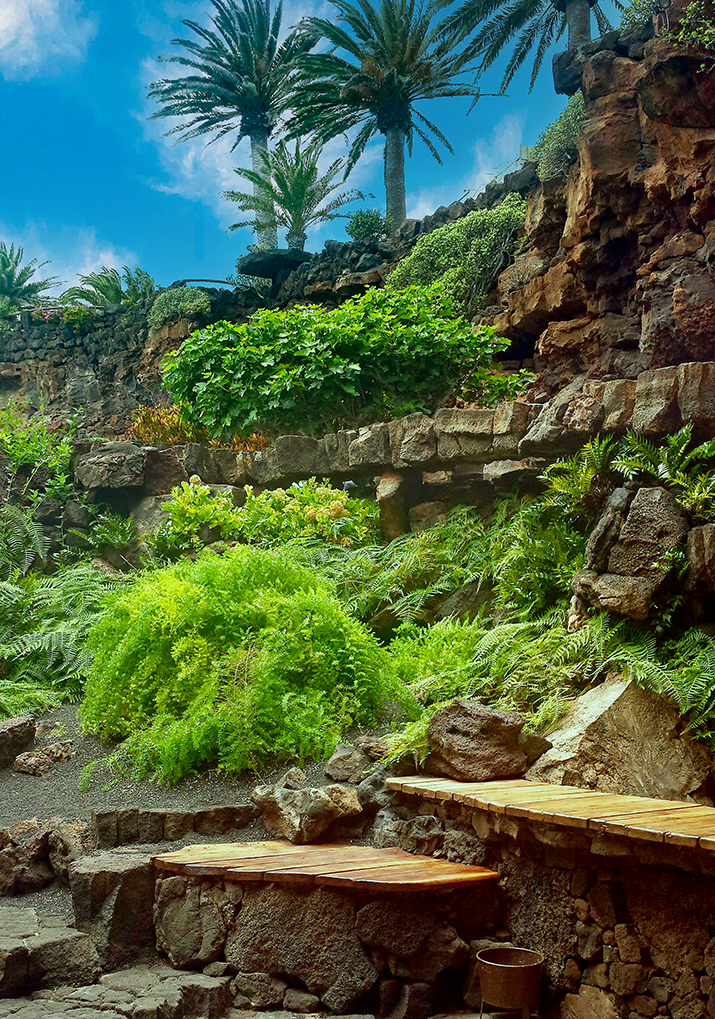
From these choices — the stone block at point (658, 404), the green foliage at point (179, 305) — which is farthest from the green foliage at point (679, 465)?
the green foliage at point (179, 305)

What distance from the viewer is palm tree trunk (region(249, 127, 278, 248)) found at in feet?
73.0

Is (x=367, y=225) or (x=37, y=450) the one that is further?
(x=367, y=225)

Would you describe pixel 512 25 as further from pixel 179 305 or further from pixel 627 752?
pixel 627 752

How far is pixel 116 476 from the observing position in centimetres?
958

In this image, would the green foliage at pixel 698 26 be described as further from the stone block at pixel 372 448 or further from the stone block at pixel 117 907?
the stone block at pixel 117 907

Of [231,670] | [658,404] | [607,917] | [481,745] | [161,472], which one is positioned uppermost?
[161,472]

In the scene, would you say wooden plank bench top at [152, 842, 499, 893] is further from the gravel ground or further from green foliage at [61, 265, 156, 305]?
green foliage at [61, 265, 156, 305]

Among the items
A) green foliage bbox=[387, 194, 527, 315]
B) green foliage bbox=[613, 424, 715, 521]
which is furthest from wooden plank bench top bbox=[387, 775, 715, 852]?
green foliage bbox=[387, 194, 527, 315]

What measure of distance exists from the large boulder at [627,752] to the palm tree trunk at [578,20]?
15935mm

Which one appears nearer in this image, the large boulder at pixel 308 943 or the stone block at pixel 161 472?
the large boulder at pixel 308 943

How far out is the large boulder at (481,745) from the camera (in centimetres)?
412

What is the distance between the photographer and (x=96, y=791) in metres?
5.27

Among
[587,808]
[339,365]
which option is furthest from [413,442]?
[587,808]

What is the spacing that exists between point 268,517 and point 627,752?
5142 mm
